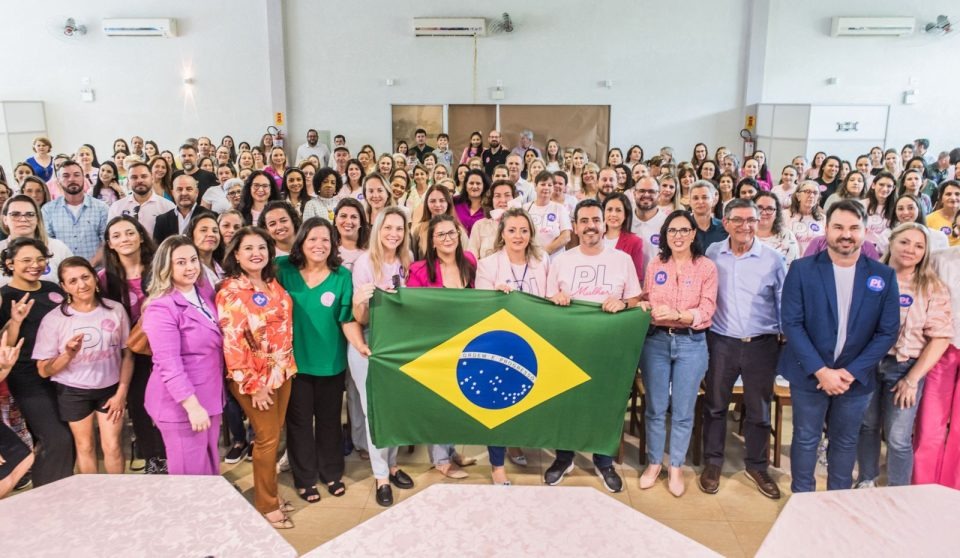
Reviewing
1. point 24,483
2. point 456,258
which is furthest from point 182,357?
point 24,483

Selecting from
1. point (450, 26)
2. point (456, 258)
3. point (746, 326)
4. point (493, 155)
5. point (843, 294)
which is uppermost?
point (450, 26)

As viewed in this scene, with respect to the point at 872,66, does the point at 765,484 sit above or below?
below

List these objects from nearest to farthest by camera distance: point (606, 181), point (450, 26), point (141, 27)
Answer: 1. point (606, 181)
2. point (450, 26)
3. point (141, 27)

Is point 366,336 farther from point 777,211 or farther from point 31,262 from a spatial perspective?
point 777,211

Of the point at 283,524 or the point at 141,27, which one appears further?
the point at 141,27

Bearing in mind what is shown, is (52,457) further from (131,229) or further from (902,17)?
(902,17)

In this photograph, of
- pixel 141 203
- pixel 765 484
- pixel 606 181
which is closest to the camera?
pixel 765 484

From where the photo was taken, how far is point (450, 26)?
39.0 feet

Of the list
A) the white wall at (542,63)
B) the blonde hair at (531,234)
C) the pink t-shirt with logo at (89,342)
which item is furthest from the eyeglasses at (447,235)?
the white wall at (542,63)

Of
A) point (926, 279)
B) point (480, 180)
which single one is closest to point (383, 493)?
point (480, 180)

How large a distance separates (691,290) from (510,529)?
6.33 feet

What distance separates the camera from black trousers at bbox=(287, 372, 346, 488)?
354cm

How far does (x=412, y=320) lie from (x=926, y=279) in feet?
8.70

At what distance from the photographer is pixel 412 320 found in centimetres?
340
